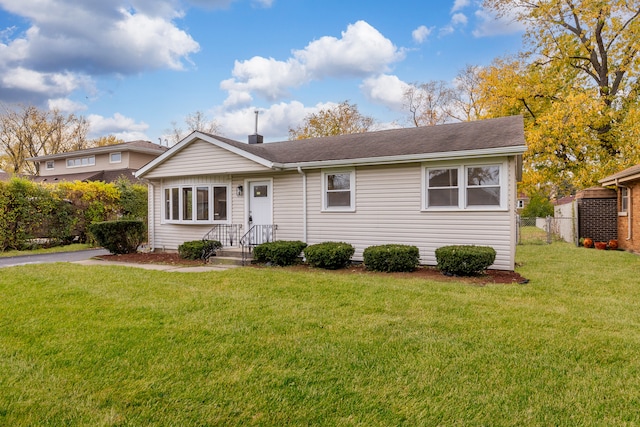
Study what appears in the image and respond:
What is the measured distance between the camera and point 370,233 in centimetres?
1019

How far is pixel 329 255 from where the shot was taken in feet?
29.6

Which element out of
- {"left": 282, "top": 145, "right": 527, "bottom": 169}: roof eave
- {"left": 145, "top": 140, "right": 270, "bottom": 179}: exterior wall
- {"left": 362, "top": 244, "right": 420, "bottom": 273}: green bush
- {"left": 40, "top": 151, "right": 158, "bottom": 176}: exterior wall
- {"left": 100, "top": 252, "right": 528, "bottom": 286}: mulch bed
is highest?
{"left": 40, "top": 151, "right": 158, "bottom": 176}: exterior wall

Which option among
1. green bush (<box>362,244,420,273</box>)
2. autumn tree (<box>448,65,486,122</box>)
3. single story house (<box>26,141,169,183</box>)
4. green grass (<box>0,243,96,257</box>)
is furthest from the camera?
autumn tree (<box>448,65,486,122</box>)

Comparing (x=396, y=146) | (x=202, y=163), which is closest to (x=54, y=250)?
(x=202, y=163)

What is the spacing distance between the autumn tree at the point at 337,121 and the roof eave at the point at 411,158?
70.8 feet

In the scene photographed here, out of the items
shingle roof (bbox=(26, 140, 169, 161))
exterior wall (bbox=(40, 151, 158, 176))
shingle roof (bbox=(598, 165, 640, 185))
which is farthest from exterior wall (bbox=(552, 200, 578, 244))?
exterior wall (bbox=(40, 151, 158, 176))

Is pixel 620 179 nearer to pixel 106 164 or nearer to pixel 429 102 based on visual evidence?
pixel 429 102

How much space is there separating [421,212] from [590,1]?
1562cm

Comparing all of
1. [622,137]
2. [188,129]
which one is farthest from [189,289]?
[188,129]

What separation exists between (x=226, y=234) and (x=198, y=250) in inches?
61.6

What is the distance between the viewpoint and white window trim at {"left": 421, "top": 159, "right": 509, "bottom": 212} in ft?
28.1

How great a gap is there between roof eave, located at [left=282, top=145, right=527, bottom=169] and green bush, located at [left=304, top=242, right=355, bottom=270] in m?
2.26

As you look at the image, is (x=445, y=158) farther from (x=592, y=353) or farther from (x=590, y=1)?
(x=590, y=1)

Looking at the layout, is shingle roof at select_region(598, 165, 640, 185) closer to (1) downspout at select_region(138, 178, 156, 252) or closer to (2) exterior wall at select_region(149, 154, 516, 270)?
(2) exterior wall at select_region(149, 154, 516, 270)
